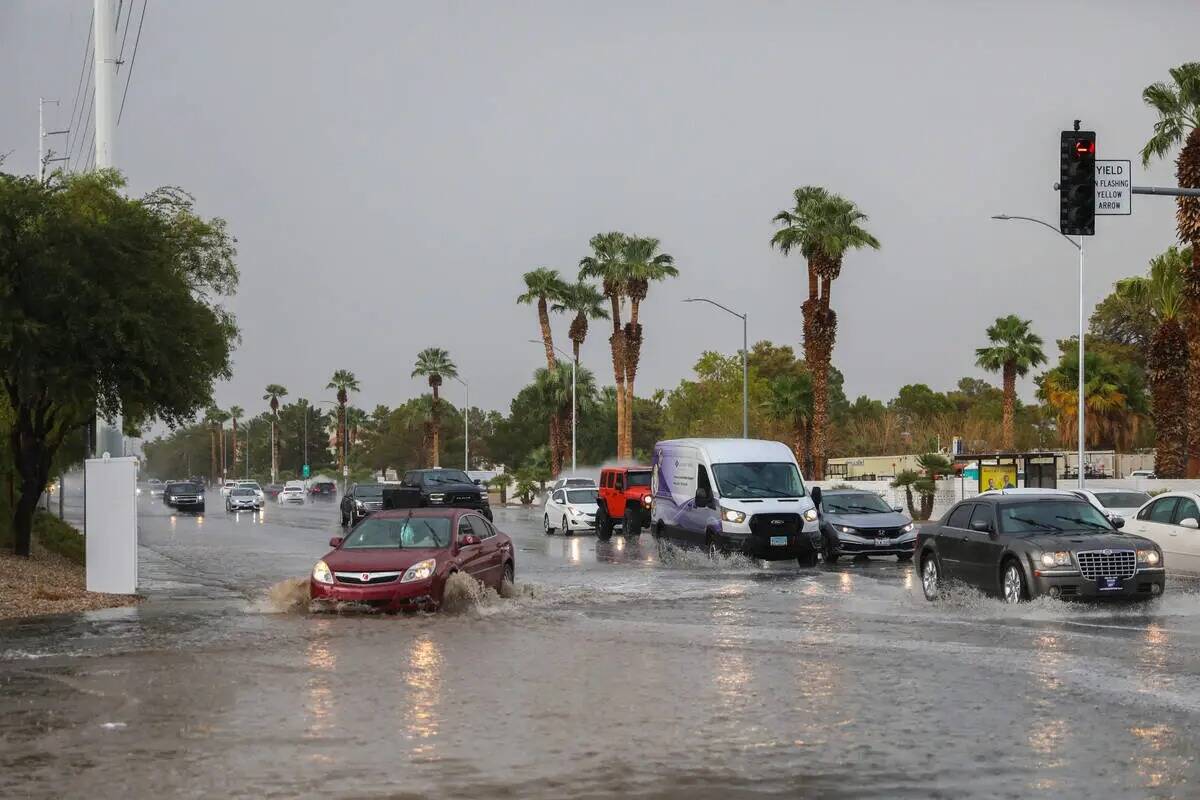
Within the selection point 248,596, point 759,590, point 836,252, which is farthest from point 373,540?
point 836,252

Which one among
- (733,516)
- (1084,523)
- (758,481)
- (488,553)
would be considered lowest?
(488,553)

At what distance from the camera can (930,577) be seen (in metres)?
21.0

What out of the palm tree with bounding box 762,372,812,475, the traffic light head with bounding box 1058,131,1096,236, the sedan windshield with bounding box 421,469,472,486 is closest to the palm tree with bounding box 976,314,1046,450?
the palm tree with bounding box 762,372,812,475

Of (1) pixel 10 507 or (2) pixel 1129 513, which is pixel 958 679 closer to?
(2) pixel 1129 513

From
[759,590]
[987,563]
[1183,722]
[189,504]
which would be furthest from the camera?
[189,504]

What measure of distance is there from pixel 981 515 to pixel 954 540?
516 millimetres

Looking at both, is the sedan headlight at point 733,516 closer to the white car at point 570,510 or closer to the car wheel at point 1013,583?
the car wheel at point 1013,583

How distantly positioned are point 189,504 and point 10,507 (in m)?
43.6

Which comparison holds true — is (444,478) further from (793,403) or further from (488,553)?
(488,553)

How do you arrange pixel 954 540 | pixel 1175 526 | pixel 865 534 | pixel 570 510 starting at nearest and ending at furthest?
1. pixel 954 540
2. pixel 1175 526
3. pixel 865 534
4. pixel 570 510

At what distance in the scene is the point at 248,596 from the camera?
74.9ft

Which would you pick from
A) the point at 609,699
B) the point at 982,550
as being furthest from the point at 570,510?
the point at 609,699

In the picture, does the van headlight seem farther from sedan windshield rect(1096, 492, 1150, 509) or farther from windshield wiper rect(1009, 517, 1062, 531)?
sedan windshield rect(1096, 492, 1150, 509)

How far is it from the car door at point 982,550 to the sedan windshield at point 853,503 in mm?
11123
